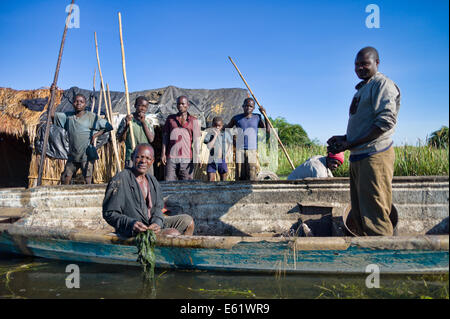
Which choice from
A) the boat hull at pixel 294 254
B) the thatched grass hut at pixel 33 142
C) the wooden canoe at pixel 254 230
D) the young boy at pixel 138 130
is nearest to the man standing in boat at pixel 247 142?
the wooden canoe at pixel 254 230

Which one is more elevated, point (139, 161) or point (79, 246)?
point (139, 161)

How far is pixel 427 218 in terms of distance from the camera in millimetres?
3486

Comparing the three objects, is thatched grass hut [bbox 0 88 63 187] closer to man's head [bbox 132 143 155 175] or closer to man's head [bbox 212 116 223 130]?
man's head [bbox 212 116 223 130]

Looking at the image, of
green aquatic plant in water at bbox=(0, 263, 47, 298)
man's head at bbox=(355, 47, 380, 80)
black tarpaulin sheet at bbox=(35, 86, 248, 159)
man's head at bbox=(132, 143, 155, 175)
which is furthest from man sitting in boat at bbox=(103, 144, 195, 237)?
black tarpaulin sheet at bbox=(35, 86, 248, 159)

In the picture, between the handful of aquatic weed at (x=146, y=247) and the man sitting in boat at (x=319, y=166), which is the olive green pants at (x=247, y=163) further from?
the handful of aquatic weed at (x=146, y=247)

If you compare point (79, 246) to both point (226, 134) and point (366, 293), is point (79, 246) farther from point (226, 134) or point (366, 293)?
point (226, 134)

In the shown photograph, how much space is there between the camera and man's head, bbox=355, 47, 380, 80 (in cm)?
261

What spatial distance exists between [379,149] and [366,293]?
1145 mm

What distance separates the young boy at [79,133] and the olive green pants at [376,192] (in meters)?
4.39

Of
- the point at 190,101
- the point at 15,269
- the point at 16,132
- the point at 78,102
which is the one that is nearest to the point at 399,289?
the point at 15,269

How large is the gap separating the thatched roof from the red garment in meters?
4.07

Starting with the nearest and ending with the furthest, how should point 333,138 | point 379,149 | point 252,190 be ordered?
1. point 379,149
2. point 333,138
3. point 252,190
